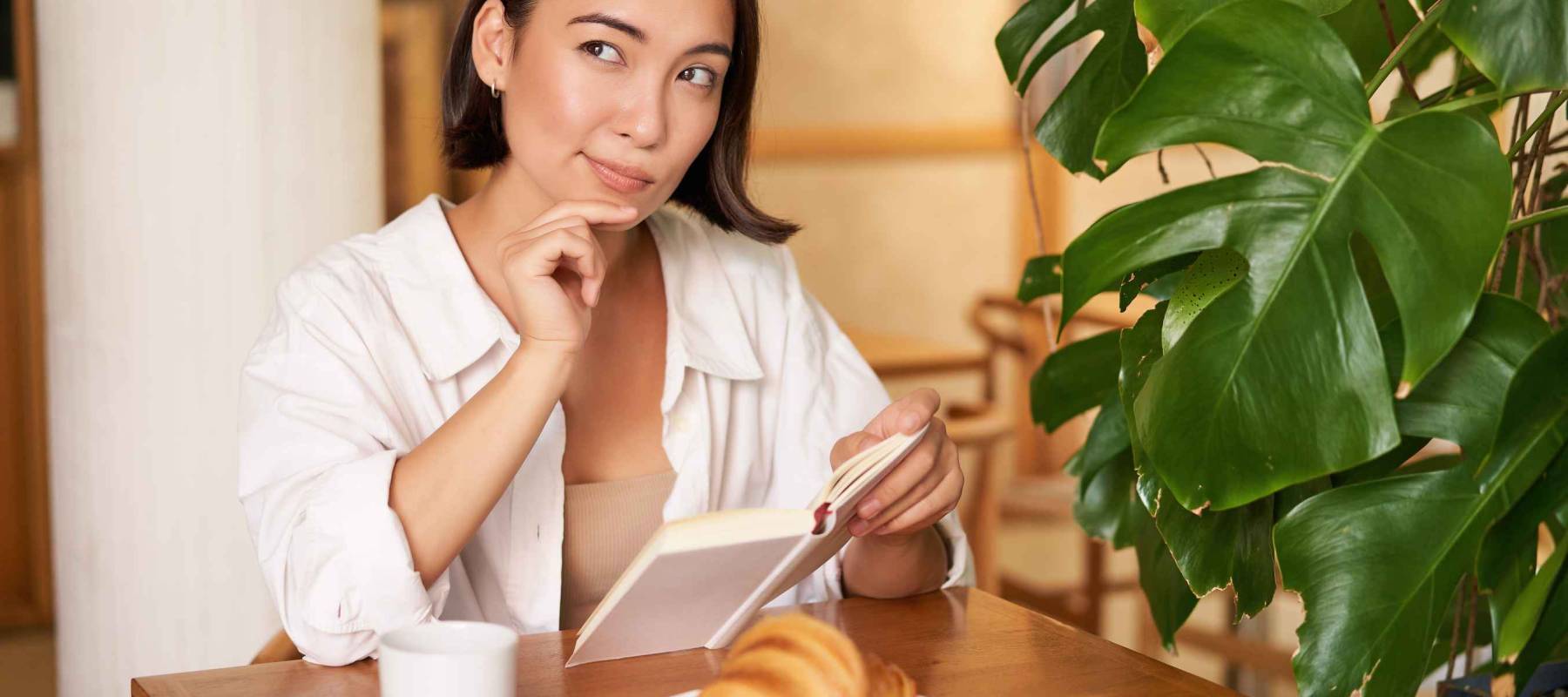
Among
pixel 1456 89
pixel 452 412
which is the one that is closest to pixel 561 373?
pixel 452 412

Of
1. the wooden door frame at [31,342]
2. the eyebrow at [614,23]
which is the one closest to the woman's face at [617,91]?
the eyebrow at [614,23]

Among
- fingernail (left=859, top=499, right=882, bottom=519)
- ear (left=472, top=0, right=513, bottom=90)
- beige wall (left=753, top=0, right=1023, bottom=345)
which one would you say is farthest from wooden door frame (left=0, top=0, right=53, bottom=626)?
fingernail (left=859, top=499, right=882, bottom=519)

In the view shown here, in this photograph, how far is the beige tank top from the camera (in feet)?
4.90

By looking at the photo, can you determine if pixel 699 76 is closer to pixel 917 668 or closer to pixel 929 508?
pixel 929 508

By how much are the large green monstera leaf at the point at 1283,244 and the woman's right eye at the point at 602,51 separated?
1.79ft

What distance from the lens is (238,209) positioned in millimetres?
1987

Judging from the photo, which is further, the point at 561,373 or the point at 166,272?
the point at 166,272

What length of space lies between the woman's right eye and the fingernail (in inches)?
18.3

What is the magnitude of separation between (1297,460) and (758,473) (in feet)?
2.44

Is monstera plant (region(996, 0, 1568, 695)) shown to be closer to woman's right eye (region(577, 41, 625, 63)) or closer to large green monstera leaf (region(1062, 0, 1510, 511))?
large green monstera leaf (region(1062, 0, 1510, 511))

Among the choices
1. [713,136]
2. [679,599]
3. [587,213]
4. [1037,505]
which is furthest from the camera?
[1037,505]

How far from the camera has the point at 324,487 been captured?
4.04ft

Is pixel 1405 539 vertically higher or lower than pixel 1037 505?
higher

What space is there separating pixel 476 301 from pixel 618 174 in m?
0.19
